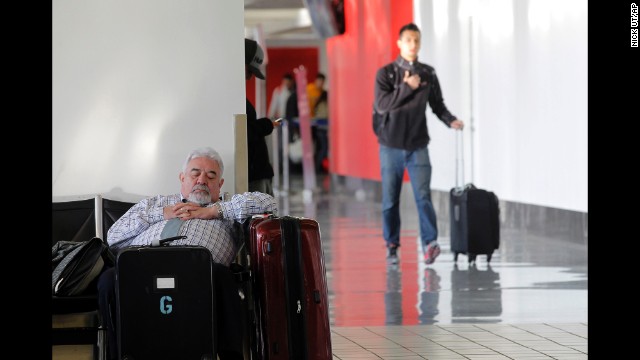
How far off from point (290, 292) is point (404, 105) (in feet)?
15.3

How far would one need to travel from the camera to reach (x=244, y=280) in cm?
415

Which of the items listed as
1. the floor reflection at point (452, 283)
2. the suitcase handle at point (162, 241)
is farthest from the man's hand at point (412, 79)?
the suitcase handle at point (162, 241)

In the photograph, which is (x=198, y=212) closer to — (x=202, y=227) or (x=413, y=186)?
(x=202, y=227)

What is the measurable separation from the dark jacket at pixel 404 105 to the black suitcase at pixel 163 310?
15.2ft

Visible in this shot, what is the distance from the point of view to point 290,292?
4.05 meters

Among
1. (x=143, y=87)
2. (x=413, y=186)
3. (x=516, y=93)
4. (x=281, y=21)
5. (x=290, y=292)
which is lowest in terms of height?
(x=290, y=292)

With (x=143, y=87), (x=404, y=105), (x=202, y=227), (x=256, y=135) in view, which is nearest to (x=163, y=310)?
(x=202, y=227)

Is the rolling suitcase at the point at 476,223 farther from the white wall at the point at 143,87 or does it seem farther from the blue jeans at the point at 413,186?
the white wall at the point at 143,87

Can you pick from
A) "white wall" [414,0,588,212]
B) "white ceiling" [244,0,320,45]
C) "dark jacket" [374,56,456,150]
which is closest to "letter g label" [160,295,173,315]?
"dark jacket" [374,56,456,150]

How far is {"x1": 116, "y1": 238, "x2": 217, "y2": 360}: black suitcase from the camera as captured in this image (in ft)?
12.9

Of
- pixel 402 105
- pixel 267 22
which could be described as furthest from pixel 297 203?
pixel 267 22

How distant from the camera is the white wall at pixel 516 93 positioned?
9766 mm

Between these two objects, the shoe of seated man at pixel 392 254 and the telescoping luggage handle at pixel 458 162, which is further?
the telescoping luggage handle at pixel 458 162

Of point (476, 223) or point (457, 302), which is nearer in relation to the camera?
point (457, 302)
